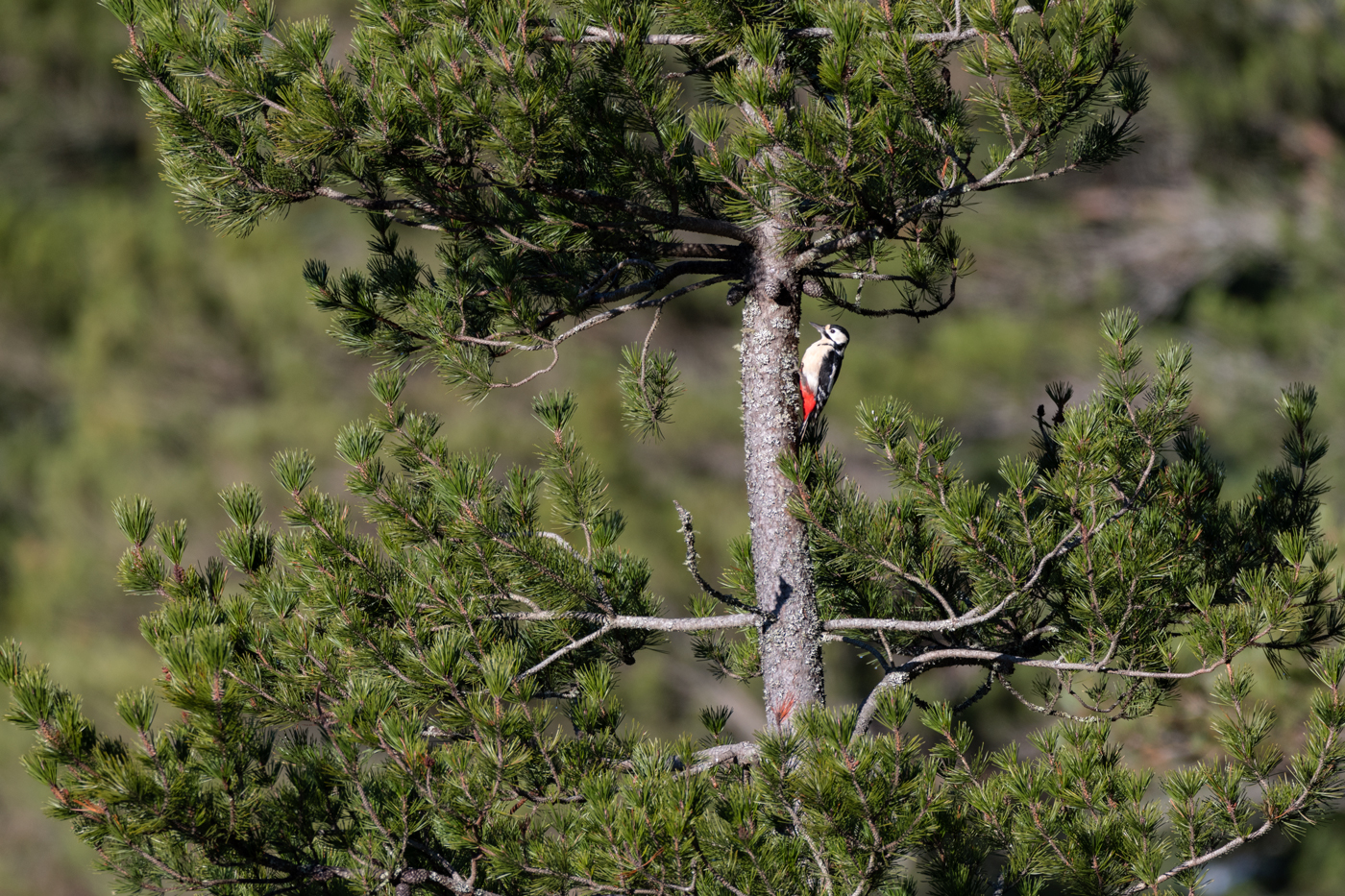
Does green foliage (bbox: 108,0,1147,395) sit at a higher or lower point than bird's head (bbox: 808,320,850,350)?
lower

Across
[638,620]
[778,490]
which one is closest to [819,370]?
[778,490]

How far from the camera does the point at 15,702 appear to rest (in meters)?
1.86

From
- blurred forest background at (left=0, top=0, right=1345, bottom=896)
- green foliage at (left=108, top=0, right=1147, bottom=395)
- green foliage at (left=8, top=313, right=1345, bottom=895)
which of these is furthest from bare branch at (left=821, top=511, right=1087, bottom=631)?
blurred forest background at (left=0, top=0, right=1345, bottom=896)

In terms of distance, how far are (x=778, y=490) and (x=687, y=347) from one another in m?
6.63

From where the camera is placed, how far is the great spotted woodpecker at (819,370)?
8.89 ft

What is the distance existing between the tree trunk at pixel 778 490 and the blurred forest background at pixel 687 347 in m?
5.21

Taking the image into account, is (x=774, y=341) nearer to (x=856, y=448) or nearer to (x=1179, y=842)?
(x=1179, y=842)

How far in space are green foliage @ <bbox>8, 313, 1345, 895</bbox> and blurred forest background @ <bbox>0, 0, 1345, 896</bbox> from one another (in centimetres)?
502

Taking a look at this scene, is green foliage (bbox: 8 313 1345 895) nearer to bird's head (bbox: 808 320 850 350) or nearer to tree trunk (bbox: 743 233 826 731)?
tree trunk (bbox: 743 233 826 731)

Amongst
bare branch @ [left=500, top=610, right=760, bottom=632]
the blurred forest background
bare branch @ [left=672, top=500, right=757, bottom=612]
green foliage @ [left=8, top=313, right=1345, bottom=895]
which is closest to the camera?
green foliage @ [left=8, top=313, right=1345, bottom=895]

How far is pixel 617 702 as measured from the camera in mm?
2439

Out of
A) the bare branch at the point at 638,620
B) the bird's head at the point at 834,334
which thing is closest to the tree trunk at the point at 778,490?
the bare branch at the point at 638,620

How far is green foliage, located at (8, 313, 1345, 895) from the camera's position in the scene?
76.4 inches

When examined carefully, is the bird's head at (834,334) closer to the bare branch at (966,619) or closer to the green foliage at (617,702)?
the green foliage at (617,702)
